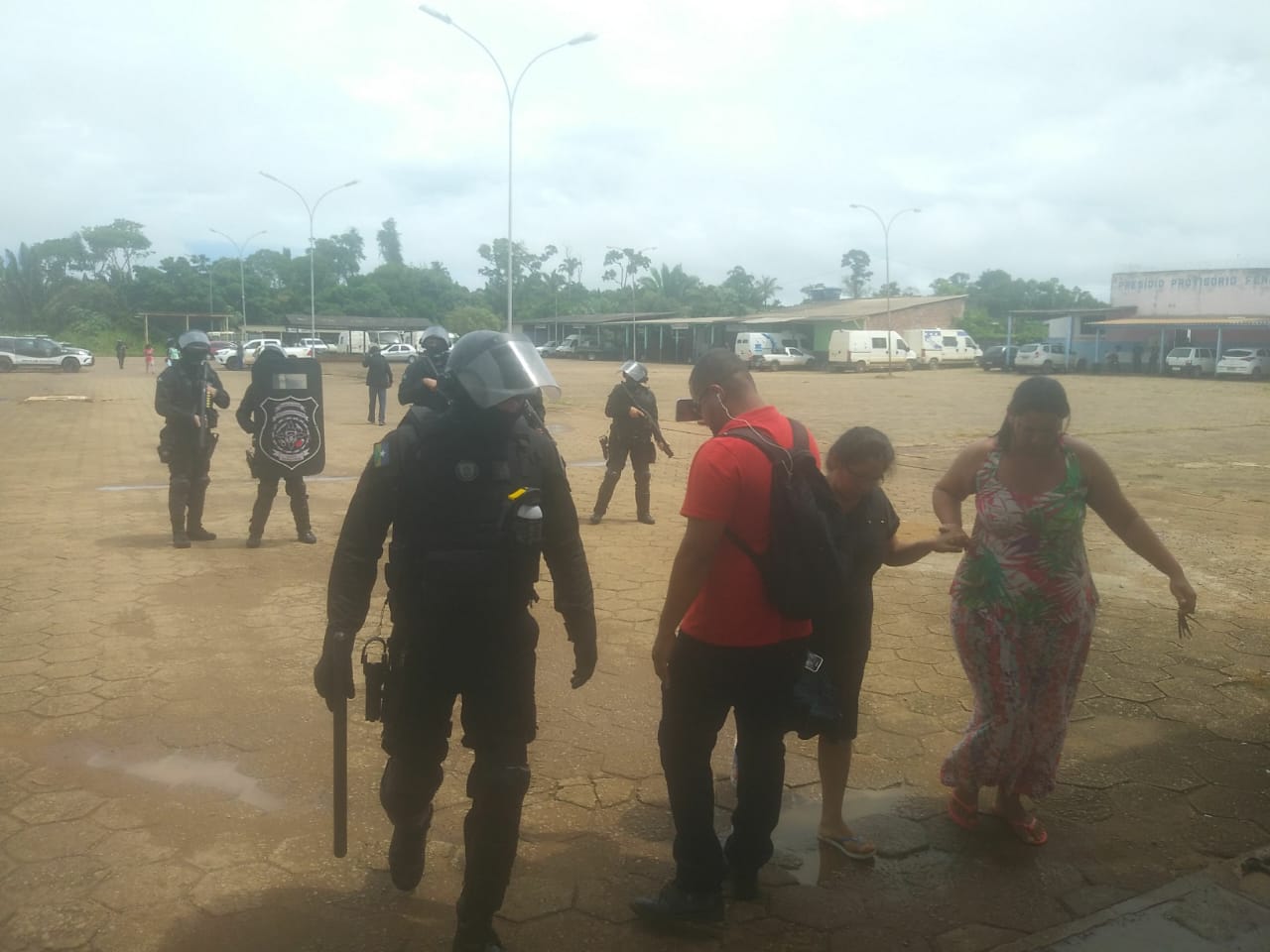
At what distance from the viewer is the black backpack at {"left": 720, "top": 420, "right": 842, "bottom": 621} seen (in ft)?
9.55

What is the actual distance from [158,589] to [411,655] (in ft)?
15.0

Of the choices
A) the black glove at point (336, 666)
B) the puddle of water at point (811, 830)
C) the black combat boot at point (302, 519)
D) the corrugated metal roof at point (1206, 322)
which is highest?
the corrugated metal roof at point (1206, 322)

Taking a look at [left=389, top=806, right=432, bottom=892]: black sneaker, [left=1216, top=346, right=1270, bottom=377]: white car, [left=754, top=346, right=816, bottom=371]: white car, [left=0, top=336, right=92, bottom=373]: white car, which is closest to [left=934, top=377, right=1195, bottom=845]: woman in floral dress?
[left=389, top=806, right=432, bottom=892]: black sneaker

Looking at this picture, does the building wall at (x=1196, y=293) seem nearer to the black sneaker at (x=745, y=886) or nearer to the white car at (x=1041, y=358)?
the white car at (x=1041, y=358)

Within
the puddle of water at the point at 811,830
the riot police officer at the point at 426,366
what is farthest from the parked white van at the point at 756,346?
the puddle of water at the point at 811,830

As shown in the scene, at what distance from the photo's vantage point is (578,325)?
7275 cm

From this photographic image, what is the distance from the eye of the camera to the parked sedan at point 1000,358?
155 ft

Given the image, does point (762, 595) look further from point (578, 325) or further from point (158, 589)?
point (578, 325)

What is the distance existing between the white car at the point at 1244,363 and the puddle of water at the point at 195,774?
44338mm

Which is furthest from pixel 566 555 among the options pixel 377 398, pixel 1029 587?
pixel 377 398

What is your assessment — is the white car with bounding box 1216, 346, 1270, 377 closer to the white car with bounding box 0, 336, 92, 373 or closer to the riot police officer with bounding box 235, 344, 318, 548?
the riot police officer with bounding box 235, 344, 318, 548

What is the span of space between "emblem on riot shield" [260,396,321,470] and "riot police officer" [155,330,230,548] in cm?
45

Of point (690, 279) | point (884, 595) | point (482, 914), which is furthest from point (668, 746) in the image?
point (690, 279)

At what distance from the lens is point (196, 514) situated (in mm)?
8102
